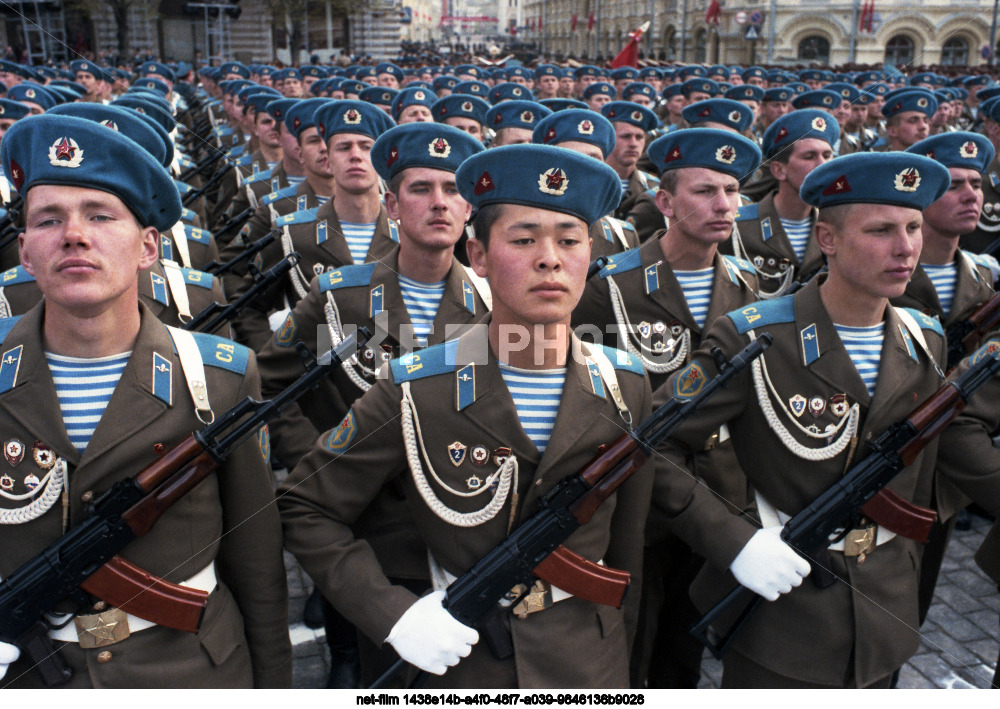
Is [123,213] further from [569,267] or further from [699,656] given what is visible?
[699,656]

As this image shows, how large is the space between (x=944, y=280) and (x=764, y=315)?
2467 mm

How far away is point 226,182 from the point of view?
11938mm

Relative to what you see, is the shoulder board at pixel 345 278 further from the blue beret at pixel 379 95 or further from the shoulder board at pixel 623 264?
the blue beret at pixel 379 95

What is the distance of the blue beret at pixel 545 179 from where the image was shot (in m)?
3.02

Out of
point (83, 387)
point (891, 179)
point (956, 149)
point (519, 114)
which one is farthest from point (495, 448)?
point (519, 114)

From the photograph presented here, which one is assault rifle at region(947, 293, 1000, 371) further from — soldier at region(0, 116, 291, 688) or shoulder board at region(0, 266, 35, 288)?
shoulder board at region(0, 266, 35, 288)

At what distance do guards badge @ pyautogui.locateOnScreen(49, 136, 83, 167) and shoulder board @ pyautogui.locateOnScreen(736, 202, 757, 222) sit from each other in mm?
5139

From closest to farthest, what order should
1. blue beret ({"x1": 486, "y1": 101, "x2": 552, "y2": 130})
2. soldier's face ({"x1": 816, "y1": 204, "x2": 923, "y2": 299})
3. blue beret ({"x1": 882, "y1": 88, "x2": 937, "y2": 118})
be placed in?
A: soldier's face ({"x1": 816, "y1": 204, "x2": 923, "y2": 299}) → blue beret ({"x1": 486, "y1": 101, "x2": 552, "y2": 130}) → blue beret ({"x1": 882, "y1": 88, "x2": 937, "y2": 118})

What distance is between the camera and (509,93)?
12977 mm

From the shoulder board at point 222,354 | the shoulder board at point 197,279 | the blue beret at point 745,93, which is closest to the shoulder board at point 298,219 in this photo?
the shoulder board at point 197,279

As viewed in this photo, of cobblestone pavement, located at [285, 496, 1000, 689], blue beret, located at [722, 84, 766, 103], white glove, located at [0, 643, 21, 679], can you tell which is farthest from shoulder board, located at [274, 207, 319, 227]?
blue beret, located at [722, 84, 766, 103]

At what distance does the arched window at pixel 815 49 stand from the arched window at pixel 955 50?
22.2ft

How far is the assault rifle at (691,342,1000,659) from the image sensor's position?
11.1 feet

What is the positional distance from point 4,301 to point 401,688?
321 centimetres
